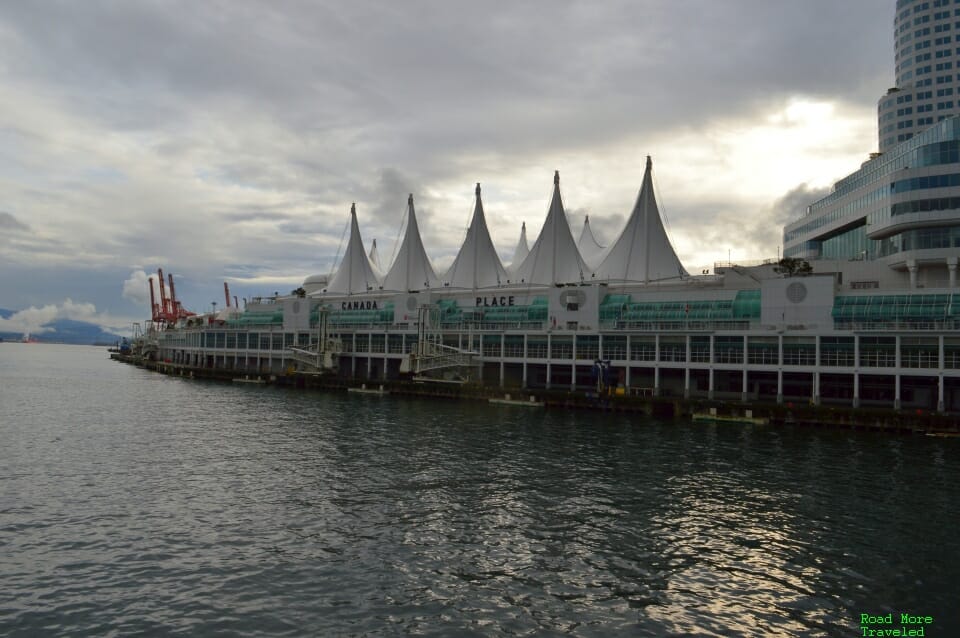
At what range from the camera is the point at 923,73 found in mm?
103312

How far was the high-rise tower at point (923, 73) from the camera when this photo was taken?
330ft

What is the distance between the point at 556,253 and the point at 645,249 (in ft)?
41.4

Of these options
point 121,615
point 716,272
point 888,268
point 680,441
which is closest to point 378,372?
point 716,272

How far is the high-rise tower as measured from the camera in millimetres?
100625

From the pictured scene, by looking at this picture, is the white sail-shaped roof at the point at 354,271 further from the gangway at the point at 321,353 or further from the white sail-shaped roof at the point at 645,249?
the white sail-shaped roof at the point at 645,249

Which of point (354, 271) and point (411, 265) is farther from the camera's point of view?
point (354, 271)

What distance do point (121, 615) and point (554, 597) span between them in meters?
11.3

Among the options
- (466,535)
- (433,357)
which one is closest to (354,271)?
(433,357)

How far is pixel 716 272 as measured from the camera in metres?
72.1

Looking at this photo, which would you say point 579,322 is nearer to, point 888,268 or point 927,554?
point 888,268

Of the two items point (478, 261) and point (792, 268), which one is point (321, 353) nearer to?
point (478, 261)

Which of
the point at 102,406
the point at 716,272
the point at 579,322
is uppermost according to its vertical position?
the point at 716,272

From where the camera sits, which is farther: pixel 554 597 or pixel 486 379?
pixel 486 379

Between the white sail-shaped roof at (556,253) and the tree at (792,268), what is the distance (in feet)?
83.9
